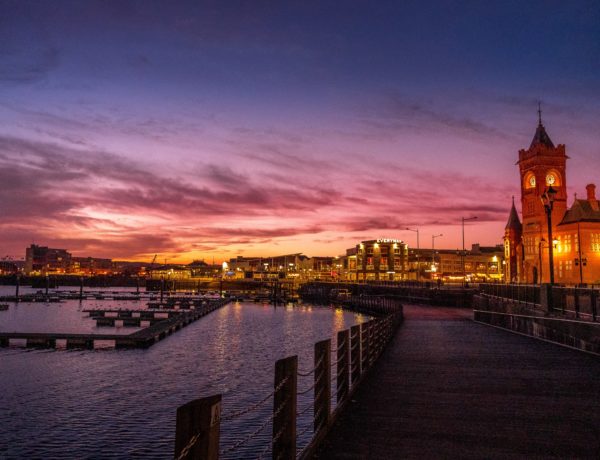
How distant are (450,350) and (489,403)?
32.6ft

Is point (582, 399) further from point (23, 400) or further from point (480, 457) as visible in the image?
point (23, 400)

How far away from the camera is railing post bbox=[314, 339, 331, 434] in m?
8.96

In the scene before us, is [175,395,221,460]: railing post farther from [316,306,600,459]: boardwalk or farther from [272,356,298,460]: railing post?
[316,306,600,459]: boardwalk

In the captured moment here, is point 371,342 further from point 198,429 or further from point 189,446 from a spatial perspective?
point 189,446

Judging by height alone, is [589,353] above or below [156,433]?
above

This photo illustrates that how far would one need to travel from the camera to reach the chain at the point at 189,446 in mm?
3910

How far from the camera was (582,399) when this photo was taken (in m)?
11.7

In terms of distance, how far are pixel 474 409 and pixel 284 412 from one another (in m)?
5.59

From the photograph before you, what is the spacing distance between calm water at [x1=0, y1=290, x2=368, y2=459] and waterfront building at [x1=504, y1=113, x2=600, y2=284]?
2640 inches

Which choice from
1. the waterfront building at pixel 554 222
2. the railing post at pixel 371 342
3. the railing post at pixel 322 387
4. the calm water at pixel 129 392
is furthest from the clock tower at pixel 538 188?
the railing post at pixel 322 387

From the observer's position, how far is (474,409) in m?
10.8

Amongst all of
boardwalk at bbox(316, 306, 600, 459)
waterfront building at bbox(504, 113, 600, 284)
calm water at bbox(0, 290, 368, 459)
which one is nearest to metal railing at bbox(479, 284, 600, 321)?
boardwalk at bbox(316, 306, 600, 459)

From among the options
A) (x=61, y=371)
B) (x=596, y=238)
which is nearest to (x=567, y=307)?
(x=61, y=371)

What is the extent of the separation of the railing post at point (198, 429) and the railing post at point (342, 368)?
7.08m
